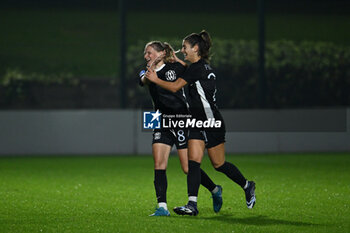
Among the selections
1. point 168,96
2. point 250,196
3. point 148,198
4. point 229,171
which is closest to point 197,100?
point 168,96

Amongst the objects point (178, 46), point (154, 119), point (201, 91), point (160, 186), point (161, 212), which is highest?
point (178, 46)

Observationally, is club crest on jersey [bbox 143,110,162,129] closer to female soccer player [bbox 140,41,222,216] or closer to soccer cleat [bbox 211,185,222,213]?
female soccer player [bbox 140,41,222,216]

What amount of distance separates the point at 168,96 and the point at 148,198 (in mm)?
2087

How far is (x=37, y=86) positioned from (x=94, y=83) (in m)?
1.43

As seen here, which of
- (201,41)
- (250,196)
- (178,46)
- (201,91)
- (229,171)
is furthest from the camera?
(178,46)

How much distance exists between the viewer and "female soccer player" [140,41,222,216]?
315 inches

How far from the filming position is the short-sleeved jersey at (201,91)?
311 inches

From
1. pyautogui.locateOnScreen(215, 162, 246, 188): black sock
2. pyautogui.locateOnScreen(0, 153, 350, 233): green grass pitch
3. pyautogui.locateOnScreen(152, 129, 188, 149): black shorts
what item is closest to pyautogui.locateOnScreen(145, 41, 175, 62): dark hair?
pyautogui.locateOnScreen(152, 129, 188, 149): black shorts

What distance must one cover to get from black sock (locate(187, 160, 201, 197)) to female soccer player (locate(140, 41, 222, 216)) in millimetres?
233

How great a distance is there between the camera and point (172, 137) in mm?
8125

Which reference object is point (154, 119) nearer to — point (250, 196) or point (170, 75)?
point (170, 75)

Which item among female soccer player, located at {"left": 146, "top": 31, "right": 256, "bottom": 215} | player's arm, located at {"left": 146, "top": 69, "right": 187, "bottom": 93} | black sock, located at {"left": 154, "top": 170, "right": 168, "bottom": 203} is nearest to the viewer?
player's arm, located at {"left": 146, "top": 69, "right": 187, "bottom": 93}

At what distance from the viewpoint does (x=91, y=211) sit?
848 centimetres

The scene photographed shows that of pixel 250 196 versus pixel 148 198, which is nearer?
pixel 250 196
